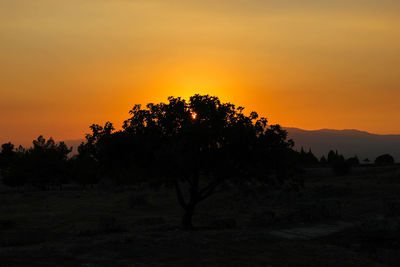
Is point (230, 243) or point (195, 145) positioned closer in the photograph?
point (230, 243)

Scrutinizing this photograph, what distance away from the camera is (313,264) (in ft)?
53.9

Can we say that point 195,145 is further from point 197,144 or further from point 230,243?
point 230,243

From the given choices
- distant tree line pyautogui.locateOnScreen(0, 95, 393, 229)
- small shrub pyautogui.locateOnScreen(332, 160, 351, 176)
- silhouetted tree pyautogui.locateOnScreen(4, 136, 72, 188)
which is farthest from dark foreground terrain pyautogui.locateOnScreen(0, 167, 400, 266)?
silhouetted tree pyautogui.locateOnScreen(4, 136, 72, 188)

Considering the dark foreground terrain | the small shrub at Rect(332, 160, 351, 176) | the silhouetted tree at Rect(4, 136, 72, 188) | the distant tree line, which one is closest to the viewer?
the dark foreground terrain

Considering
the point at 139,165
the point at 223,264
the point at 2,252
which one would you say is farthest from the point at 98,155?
the point at 223,264

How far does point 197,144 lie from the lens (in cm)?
2478

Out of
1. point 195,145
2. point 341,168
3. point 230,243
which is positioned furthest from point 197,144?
point 341,168

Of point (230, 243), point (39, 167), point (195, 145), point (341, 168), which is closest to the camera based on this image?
point (230, 243)

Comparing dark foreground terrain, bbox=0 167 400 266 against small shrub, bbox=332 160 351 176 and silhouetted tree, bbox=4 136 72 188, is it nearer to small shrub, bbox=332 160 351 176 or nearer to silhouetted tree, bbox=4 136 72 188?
small shrub, bbox=332 160 351 176

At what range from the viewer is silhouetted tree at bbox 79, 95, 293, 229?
2480cm

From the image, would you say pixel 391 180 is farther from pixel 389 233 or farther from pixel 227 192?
pixel 389 233

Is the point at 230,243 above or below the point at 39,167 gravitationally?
below

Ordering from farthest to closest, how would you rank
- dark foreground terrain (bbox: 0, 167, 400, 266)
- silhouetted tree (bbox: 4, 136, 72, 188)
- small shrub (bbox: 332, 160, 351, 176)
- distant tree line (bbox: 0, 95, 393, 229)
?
silhouetted tree (bbox: 4, 136, 72, 188)
small shrub (bbox: 332, 160, 351, 176)
distant tree line (bbox: 0, 95, 393, 229)
dark foreground terrain (bbox: 0, 167, 400, 266)

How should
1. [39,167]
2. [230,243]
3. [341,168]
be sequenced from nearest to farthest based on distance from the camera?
[230,243]
[341,168]
[39,167]
